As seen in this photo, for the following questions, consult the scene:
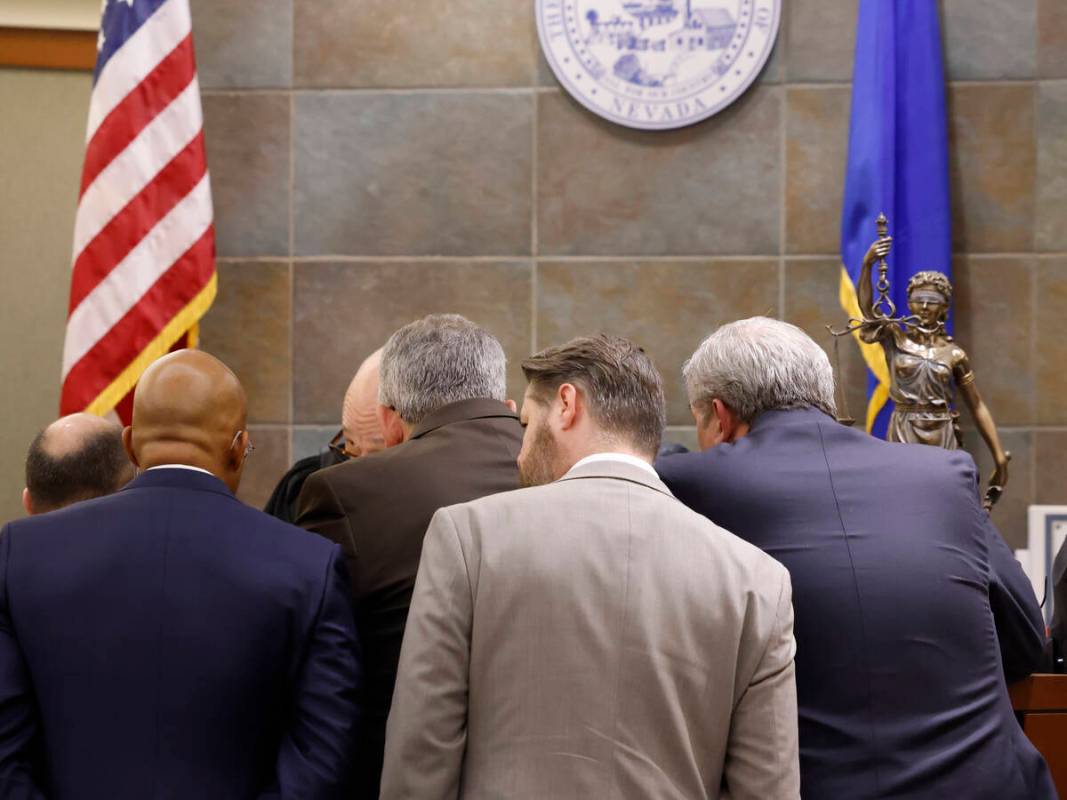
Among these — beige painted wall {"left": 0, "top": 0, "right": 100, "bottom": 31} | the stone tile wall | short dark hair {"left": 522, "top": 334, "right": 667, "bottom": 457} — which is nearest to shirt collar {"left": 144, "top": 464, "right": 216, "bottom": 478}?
short dark hair {"left": 522, "top": 334, "right": 667, "bottom": 457}

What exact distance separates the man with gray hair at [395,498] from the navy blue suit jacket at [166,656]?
17 cm

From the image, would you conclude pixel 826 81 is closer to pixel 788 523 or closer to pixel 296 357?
pixel 296 357

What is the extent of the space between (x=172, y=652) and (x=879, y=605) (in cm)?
100

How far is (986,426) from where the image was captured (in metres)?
3.52

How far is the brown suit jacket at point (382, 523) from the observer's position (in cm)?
202

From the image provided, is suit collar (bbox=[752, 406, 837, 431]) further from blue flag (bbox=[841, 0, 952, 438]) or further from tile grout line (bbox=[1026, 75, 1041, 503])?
tile grout line (bbox=[1026, 75, 1041, 503])

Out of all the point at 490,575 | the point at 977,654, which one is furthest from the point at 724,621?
the point at 977,654

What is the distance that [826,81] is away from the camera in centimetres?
388

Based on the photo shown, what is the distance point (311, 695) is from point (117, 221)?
2.21m

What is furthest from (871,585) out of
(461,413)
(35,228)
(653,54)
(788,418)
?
(35,228)

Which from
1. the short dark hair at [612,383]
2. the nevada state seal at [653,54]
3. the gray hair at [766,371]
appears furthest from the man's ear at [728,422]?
the nevada state seal at [653,54]

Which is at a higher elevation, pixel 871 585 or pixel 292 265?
pixel 292 265

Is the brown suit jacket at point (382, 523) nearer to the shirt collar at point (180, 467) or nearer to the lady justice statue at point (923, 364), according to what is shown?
the shirt collar at point (180, 467)

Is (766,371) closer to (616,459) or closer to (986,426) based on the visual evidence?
(616,459)
